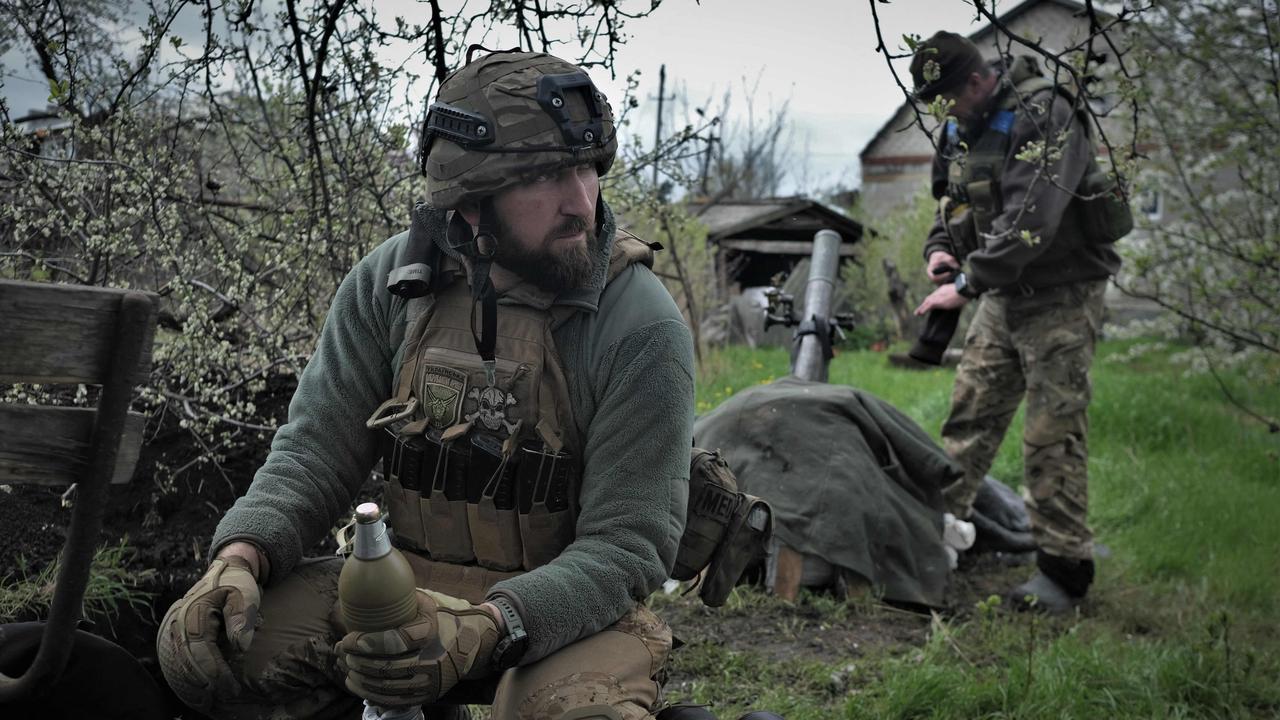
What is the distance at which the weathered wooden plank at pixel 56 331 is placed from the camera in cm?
158

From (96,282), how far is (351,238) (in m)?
0.91

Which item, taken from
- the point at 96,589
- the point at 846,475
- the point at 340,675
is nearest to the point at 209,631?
the point at 340,675

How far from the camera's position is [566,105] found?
7.45 feet

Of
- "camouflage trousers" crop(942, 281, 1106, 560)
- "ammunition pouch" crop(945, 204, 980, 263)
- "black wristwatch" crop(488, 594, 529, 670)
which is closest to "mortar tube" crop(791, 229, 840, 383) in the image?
"ammunition pouch" crop(945, 204, 980, 263)

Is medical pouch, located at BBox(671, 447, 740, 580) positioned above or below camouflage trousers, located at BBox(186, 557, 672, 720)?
above

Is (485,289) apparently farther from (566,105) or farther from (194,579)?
(194,579)

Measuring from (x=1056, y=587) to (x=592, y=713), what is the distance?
337cm

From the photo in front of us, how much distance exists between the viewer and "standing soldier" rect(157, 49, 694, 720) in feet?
7.11

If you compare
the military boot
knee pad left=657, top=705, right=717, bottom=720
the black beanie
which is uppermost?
the black beanie

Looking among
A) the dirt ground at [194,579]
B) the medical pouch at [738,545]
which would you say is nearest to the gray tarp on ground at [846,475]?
the dirt ground at [194,579]

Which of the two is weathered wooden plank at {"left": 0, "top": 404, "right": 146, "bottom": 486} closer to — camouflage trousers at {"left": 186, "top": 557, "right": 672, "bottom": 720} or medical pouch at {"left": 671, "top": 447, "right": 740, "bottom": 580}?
camouflage trousers at {"left": 186, "top": 557, "right": 672, "bottom": 720}

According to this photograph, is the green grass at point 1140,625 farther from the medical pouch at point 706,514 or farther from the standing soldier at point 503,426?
the standing soldier at point 503,426

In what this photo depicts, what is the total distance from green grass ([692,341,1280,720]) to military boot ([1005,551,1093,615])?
0.32ft

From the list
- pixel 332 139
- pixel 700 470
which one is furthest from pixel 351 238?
pixel 700 470
